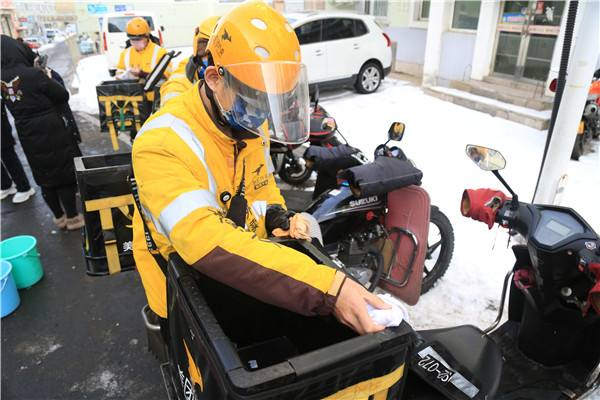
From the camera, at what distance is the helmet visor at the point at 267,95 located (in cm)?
134

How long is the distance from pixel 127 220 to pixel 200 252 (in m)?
1.60

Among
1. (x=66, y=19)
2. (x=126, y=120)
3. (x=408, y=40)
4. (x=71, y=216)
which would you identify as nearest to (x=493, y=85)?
(x=408, y=40)

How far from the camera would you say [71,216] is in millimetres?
4402

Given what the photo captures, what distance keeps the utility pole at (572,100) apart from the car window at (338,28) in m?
6.29

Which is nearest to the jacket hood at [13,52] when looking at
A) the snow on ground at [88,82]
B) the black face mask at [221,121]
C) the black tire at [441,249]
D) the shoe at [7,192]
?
the shoe at [7,192]

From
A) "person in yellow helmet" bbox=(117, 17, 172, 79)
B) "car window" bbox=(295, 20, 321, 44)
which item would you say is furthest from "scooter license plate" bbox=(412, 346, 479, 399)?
"car window" bbox=(295, 20, 321, 44)

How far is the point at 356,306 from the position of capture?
109 cm

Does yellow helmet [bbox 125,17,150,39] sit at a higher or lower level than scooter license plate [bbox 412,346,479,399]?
higher

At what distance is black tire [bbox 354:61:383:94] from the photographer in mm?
9422

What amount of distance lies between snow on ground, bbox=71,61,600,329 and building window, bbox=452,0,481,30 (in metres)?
1.63

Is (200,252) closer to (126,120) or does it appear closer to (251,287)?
(251,287)

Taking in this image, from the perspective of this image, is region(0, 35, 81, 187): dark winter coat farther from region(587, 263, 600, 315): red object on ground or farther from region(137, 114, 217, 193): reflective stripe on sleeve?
region(587, 263, 600, 315): red object on ground

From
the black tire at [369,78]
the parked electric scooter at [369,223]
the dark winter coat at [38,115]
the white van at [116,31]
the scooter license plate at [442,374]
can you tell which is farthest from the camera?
the white van at [116,31]

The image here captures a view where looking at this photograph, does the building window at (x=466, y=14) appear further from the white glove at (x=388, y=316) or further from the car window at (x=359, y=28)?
the white glove at (x=388, y=316)
